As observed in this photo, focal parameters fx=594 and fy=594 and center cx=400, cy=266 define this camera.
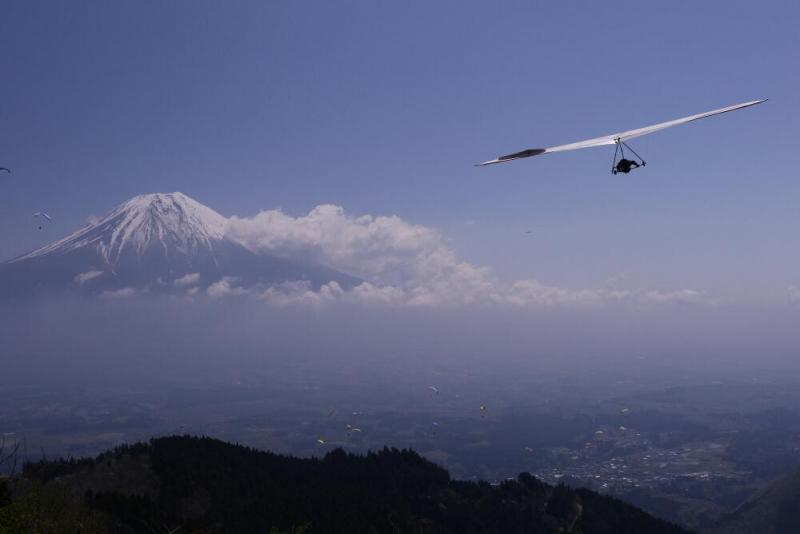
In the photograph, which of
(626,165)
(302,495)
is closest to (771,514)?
(302,495)

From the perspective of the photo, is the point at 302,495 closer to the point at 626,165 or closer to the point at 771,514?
the point at 626,165

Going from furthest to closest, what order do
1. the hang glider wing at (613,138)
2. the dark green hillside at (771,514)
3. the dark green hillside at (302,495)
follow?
the dark green hillside at (771,514), the dark green hillside at (302,495), the hang glider wing at (613,138)

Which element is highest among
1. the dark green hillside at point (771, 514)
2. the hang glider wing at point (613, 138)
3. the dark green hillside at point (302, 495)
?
the hang glider wing at point (613, 138)

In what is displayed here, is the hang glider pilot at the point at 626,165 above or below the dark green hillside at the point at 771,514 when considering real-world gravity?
above

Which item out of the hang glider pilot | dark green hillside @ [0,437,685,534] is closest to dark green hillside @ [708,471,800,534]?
dark green hillside @ [0,437,685,534]

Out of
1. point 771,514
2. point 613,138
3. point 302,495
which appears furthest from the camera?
point 771,514

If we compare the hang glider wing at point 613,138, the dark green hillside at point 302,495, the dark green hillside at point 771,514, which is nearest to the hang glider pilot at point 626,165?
the hang glider wing at point 613,138

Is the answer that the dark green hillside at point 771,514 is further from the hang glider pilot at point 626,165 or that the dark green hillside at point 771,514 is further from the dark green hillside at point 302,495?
the hang glider pilot at point 626,165

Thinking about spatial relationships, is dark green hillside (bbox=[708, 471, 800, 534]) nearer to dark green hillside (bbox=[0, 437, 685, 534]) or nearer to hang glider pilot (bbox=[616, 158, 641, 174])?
dark green hillside (bbox=[0, 437, 685, 534])

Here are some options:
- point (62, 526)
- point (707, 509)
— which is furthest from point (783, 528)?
point (62, 526)

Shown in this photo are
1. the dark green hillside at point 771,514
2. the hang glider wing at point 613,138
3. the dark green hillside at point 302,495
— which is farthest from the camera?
the dark green hillside at point 771,514
